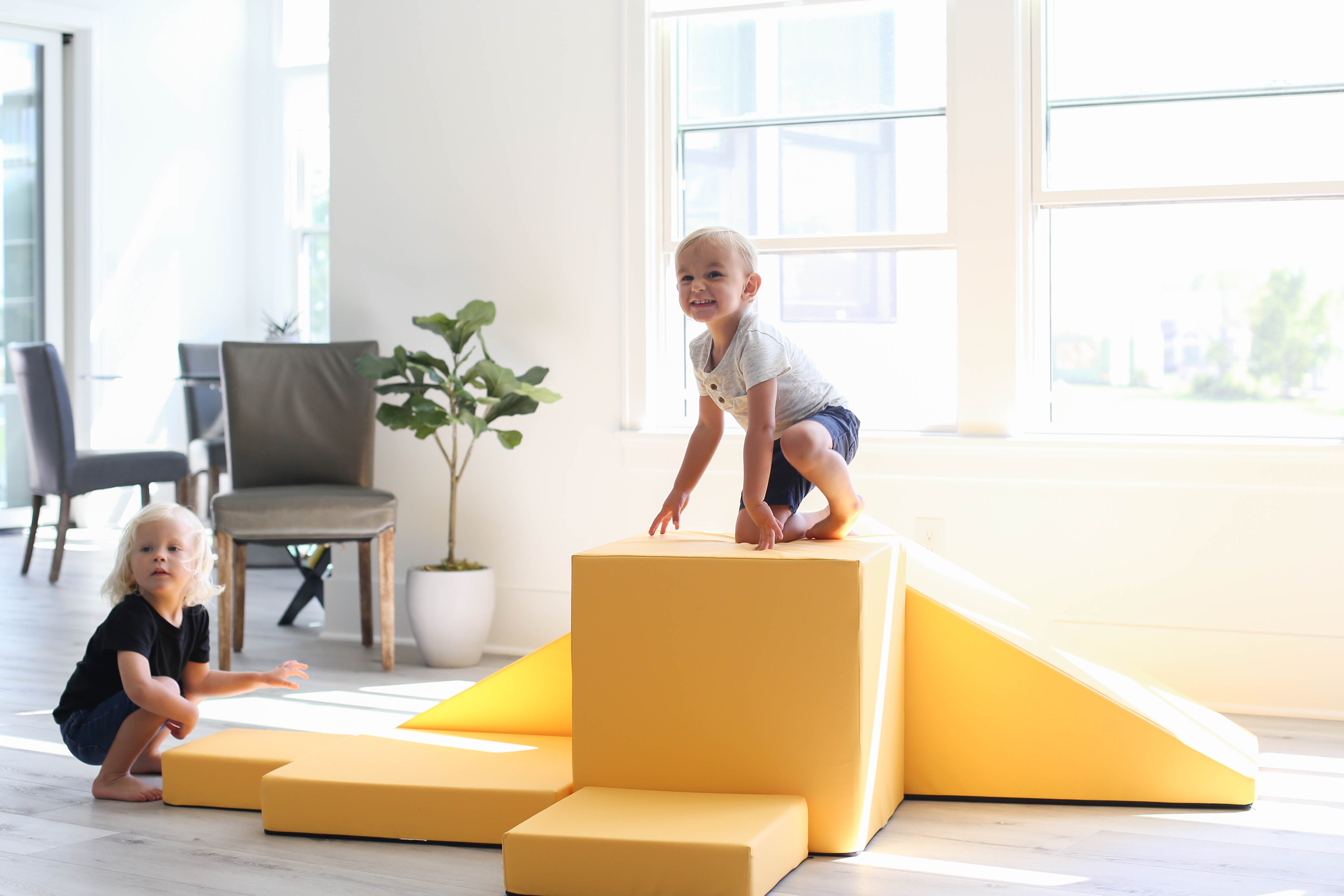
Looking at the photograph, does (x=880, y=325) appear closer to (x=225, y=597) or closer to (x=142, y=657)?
(x=225, y=597)

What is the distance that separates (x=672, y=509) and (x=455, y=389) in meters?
1.55

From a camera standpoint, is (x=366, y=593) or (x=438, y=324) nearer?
(x=438, y=324)

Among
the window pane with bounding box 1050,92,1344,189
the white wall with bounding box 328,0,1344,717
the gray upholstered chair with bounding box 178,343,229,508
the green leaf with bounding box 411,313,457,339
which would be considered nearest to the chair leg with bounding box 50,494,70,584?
the gray upholstered chair with bounding box 178,343,229,508

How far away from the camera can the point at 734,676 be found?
7.07 ft

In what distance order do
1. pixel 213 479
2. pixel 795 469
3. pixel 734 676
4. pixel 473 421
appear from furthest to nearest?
pixel 213 479
pixel 473 421
pixel 795 469
pixel 734 676

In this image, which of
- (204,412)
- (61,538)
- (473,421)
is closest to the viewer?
(473,421)

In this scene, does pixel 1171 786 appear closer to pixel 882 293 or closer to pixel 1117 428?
pixel 1117 428

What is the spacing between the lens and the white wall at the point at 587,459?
3373 mm

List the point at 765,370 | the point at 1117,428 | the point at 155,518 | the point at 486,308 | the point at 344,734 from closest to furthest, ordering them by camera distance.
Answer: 1. the point at 765,370
2. the point at 155,518
3. the point at 344,734
4. the point at 1117,428
5. the point at 486,308

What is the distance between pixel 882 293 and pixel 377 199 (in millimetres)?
1866

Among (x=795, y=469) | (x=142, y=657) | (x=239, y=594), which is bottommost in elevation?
(x=239, y=594)

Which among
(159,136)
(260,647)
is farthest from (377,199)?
(159,136)

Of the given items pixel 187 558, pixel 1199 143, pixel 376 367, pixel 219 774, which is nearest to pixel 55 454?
pixel 376 367

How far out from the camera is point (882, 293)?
Answer: 12.6 feet
